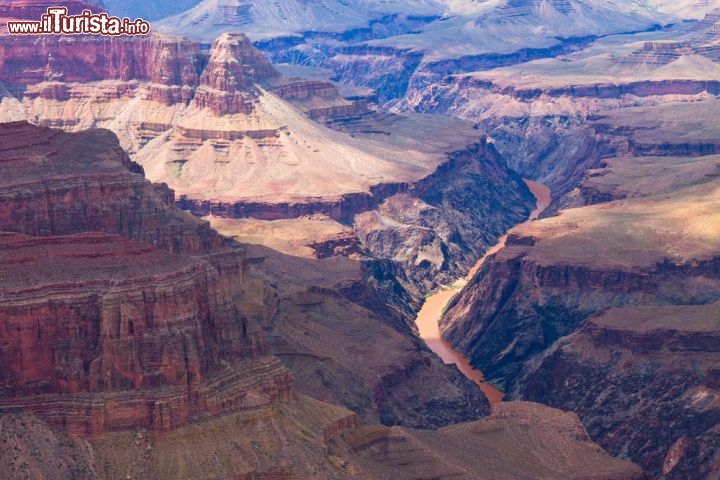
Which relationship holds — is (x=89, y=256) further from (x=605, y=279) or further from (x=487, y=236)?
(x=487, y=236)

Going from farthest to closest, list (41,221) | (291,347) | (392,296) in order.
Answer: (392,296) → (291,347) → (41,221)

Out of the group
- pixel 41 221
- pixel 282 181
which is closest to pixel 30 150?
pixel 41 221

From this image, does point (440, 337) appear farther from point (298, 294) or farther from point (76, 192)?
point (76, 192)

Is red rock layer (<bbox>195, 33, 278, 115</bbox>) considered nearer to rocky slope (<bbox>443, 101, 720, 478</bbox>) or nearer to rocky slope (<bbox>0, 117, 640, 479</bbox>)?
rocky slope (<bbox>443, 101, 720, 478</bbox>)

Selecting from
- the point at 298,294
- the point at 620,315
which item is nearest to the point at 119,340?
the point at 298,294

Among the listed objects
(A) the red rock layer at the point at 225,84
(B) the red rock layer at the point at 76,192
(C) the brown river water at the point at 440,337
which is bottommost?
(C) the brown river water at the point at 440,337

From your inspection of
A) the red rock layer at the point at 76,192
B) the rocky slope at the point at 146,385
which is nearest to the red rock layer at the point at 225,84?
the red rock layer at the point at 76,192

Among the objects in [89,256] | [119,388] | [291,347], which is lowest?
[291,347]

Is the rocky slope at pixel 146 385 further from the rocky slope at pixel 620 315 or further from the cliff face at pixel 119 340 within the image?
the rocky slope at pixel 620 315
